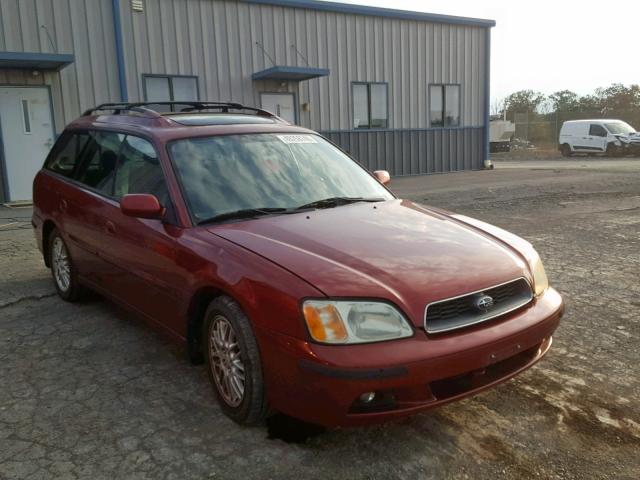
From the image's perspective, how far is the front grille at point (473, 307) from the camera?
8.52 feet

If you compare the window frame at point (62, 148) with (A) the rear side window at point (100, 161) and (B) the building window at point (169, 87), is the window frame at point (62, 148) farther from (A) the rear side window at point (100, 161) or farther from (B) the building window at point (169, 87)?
(B) the building window at point (169, 87)

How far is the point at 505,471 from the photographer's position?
2.55m

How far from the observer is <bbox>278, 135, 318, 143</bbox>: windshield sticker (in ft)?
13.6

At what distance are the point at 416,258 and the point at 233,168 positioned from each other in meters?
1.43

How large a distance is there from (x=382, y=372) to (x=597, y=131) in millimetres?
29067

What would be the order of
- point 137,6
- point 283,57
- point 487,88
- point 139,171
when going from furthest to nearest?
point 487,88, point 283,57, point 137,6, point 139,171

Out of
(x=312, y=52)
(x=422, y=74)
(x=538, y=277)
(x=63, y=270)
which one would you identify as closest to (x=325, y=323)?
(x=538, y=277)

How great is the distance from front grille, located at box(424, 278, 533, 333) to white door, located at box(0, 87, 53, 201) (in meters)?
12.1

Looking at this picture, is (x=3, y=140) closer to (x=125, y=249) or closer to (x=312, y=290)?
(x=125, y=249)

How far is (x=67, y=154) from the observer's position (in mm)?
5152

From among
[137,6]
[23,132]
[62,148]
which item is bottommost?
[62,148]

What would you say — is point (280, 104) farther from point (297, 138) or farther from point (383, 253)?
point (383, 253)

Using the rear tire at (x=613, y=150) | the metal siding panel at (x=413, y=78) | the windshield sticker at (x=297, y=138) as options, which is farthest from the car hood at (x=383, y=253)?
the rear tire at (x=613, y=150)

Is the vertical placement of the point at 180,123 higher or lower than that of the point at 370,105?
lower
